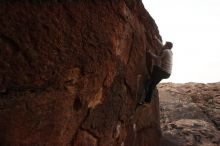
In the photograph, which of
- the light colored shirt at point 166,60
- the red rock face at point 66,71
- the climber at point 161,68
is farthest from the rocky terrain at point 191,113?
the red rock face at point 66,71

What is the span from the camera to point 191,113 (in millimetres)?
16656

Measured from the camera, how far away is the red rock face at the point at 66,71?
Answer: 5.70 m

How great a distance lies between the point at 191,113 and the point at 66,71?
1130 centimetres

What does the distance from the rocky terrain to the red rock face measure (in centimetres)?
687

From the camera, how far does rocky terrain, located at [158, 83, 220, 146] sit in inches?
592

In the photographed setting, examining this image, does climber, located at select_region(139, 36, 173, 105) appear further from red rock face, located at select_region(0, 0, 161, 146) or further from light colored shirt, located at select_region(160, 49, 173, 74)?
red rock face, located at select_region(0, 0, 161, 146)

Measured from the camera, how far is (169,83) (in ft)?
69.8

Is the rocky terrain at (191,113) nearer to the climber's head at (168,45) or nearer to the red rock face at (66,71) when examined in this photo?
the climber's head at (168,45)

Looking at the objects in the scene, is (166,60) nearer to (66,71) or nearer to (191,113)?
(66,71)

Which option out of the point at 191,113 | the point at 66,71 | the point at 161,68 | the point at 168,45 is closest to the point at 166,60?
the point at 161,68

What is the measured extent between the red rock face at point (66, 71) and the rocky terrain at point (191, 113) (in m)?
6.87

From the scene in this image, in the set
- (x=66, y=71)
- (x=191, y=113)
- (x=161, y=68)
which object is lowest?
(x=191, y=113)

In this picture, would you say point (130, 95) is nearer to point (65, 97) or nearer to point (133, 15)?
point (133, 15)

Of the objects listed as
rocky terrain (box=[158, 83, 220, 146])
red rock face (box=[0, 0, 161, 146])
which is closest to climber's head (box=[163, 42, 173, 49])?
red rock face (box=[0, 0, 161, 146])
